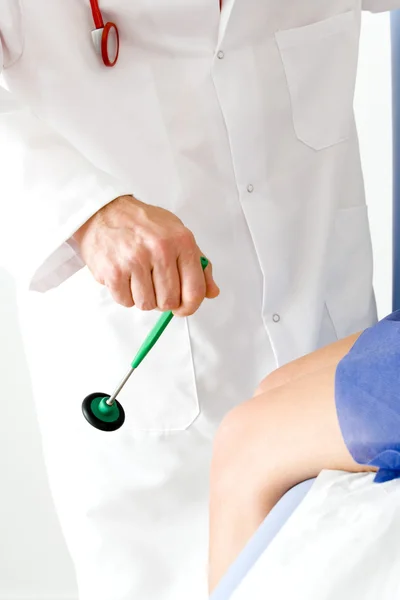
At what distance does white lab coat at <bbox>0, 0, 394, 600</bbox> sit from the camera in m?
1.27

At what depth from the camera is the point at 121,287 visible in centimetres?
105

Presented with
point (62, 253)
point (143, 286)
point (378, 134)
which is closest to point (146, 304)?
point (143, 286)

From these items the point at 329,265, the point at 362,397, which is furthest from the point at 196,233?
the point at 362,397

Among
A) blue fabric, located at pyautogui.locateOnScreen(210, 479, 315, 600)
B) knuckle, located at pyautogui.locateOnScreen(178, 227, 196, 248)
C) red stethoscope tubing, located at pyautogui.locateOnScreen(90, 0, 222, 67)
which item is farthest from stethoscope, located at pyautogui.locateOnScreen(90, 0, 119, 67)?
blue fabric, located at pyautogui.locateOnScreen(210, 479, 315, 600)

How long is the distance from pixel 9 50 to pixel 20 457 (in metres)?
1.28

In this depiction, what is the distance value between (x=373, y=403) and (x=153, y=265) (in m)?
0.29

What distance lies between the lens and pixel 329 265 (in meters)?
1.52

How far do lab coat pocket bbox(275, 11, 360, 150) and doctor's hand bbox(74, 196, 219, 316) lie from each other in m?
0.43

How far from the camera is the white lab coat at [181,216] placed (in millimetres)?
1267

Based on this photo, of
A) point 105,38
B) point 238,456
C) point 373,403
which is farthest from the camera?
point 105,38

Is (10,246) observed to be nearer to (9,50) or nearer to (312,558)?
(9,50)

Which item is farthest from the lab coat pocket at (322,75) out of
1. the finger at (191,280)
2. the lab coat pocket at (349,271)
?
the finger at (191,280)

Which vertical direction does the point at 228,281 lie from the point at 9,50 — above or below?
below

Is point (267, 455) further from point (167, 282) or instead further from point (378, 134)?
point (378, 134)
